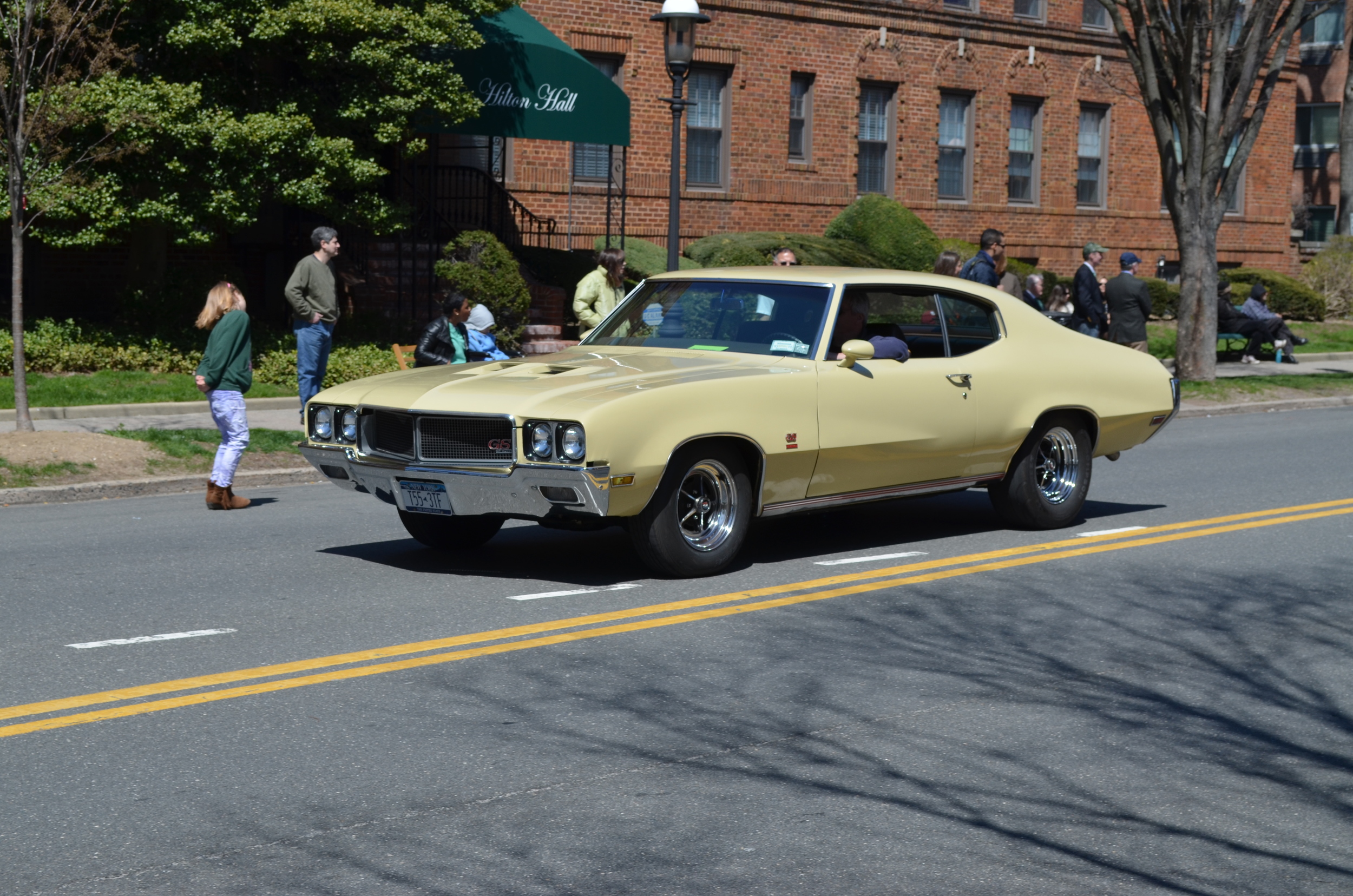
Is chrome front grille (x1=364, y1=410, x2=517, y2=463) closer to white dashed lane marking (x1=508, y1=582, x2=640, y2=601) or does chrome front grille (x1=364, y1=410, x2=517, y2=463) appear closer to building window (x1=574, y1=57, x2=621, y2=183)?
white dashed lane marking (x1=508, y1=582, x2=640, y2=601)

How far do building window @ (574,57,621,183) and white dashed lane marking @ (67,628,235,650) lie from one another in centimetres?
1923

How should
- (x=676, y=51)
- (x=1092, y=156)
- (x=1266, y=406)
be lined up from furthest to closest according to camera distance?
(x=1092, y=156) < (x=1266, y=406) < (x=676, y=51)

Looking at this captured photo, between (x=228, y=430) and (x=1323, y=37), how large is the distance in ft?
160

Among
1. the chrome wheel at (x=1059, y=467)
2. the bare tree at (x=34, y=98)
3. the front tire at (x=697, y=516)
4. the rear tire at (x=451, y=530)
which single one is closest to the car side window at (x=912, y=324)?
the chrome wheel at (x=1059, y=467)

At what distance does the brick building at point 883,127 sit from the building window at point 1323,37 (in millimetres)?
17668

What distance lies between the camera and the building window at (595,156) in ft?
85.3

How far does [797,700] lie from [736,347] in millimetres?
3343

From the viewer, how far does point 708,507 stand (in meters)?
8.73

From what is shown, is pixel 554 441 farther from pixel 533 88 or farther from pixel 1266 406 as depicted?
pixel 1266 406

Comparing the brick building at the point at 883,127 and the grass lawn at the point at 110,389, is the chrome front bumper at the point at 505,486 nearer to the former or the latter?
the grass lawn at the point at 110,389

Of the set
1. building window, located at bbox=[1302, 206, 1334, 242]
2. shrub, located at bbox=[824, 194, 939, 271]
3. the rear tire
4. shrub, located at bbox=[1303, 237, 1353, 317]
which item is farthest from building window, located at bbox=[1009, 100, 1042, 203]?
the rear tire

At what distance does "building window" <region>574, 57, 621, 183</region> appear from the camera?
85.3 feet

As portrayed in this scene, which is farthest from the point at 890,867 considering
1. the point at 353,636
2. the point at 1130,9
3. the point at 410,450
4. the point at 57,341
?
the point at 1130,9

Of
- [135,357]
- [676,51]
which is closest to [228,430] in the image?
[676,51]
